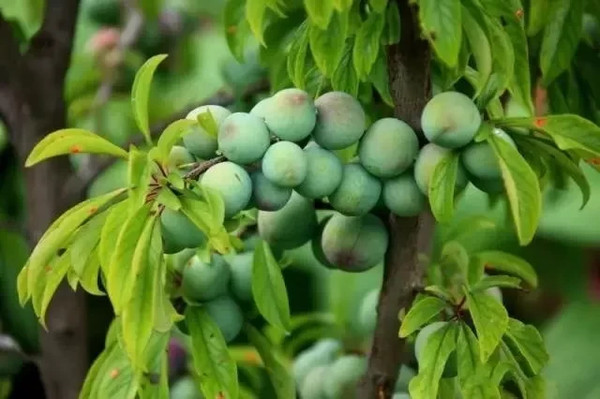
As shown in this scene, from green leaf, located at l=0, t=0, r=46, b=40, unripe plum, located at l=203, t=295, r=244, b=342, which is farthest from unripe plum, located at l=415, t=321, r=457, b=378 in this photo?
green leaf, located at l=0, t=0, r=46, b=40

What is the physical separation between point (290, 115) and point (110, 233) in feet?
0.29

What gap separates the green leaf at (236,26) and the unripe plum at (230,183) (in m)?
0.16

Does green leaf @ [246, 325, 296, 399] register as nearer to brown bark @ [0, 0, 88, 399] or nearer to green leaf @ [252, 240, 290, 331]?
green leaf @ [252, 240, 290, 331]

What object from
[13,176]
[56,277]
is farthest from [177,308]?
[13,176]

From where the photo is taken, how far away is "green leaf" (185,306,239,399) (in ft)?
1.57

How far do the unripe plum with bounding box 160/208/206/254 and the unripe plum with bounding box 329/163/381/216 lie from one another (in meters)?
0.06

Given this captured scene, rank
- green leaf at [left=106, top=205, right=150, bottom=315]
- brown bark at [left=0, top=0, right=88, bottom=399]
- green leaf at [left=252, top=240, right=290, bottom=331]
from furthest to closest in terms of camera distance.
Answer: brown bark at [left=0, top=0, right=88, bottom=399], green leaf at [left=252, top=240, right=290, bottom=331], green leaf at [left=106, top=205, right=150, bottom=315]

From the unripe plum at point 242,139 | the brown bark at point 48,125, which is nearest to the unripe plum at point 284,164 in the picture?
the unripe plum at point 242,139

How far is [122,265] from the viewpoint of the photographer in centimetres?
40

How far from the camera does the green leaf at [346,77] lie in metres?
0.49

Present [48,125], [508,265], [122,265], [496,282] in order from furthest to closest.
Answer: [48,125], [508,265], [496,282], [122,265]

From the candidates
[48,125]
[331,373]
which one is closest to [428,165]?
[331,373]

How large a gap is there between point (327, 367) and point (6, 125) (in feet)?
0.92

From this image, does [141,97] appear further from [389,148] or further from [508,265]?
[508,265]
